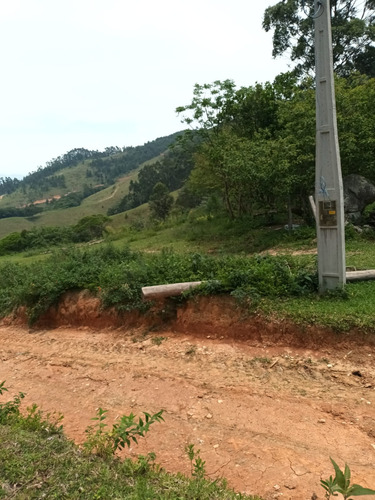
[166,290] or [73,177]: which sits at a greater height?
[73,177]

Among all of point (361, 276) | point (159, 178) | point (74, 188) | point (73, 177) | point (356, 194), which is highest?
point (73, 177)

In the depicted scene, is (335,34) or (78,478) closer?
(78,478)

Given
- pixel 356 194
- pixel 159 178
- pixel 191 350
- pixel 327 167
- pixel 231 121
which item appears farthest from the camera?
pixel 159 178

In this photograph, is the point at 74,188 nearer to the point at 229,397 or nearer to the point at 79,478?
the point at 229,397

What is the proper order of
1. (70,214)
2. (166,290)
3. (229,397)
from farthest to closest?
(70,214) → (166,290) → (229,397)

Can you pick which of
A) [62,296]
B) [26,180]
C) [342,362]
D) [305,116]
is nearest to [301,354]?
[342,362]

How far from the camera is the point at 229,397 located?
14.8 feet

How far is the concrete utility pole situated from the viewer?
550cm

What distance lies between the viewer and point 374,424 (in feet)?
12.2

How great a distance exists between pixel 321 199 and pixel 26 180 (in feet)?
481

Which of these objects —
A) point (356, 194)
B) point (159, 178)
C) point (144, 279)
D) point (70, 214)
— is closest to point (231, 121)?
point (356, 194)

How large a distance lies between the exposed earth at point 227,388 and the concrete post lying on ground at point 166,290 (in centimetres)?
35

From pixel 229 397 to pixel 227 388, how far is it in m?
0.19

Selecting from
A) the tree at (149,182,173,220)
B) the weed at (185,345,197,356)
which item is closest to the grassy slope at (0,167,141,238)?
the tree at (149,182,173,220)
